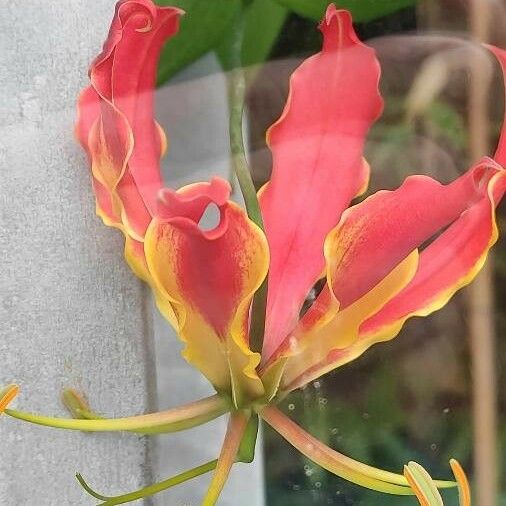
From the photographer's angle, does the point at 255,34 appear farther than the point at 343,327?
Yes

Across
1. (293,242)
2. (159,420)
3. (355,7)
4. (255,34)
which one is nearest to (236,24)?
(255,34)

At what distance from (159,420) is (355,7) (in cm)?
48

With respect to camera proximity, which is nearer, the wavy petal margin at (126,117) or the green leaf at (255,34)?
the wavy petal margin at (126,117)

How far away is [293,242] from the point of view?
733 millimetres

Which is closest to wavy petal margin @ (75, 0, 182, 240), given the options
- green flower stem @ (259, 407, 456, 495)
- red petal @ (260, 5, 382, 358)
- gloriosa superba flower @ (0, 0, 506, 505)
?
gloriosa superba flower @ (0, 0, 506, 505)

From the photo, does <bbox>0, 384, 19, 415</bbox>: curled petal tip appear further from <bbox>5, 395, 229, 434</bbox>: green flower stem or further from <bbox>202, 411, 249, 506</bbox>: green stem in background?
<bbox>202, 411, 249, 506</bbox>: green stem in background

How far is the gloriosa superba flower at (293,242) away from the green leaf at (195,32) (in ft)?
0.13

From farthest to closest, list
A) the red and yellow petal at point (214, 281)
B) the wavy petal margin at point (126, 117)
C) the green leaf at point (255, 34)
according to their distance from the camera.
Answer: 1. the green leaf at point (255, 34)
2. the wavy petal margin at point (126, 117)
3. the red and yellow petal at point (214, 281)

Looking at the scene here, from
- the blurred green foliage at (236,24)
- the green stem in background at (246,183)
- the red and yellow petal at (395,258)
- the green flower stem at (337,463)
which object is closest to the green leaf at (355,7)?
the blurred green foliage at (236,24)

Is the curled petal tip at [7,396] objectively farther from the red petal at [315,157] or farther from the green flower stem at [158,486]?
the red petal at [315,157]

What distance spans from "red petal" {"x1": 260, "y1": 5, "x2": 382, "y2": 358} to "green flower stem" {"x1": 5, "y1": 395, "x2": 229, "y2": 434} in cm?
Answer: 10

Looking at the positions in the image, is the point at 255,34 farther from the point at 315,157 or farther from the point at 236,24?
the point at 315,157

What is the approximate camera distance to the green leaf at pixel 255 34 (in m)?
0.82

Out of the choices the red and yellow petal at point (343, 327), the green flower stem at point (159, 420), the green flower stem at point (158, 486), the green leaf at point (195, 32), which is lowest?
the green flower stem at point (158, 486)
